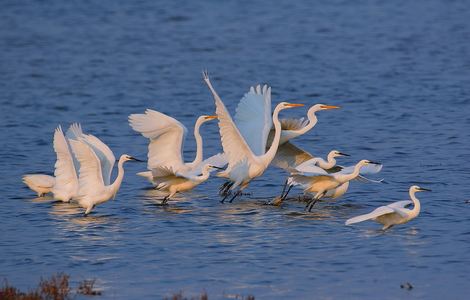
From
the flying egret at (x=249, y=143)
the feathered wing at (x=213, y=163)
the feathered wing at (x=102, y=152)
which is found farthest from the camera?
the feathered wing at (x=213, y=163)

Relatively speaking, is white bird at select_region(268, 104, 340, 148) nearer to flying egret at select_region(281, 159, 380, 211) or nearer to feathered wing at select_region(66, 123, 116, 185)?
flying egret at select_region(281, 159, 380, 211)

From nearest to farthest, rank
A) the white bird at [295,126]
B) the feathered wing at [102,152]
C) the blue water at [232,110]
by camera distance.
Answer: the blue water at [232,110]
the feathered wing at [102,152]
the white bird at [295,126]

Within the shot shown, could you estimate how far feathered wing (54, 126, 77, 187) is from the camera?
15289 millimetres

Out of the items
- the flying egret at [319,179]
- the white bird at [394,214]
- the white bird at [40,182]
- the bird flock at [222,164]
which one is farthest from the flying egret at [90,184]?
the white bird at [394,214]

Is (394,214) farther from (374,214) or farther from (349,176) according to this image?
(349,176)

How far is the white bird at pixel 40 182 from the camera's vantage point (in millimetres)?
15805

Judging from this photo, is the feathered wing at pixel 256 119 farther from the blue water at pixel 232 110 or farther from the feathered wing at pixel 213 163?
the blue water at pixel 232 110

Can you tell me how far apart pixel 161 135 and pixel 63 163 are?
1.66 m

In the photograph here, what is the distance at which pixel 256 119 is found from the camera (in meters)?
16.9

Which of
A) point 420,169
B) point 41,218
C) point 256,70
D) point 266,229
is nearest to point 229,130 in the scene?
point 266,229

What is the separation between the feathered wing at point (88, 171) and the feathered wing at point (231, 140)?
1.69m

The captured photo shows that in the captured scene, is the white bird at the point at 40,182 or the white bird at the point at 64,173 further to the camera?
the white bird at the point at 40,182

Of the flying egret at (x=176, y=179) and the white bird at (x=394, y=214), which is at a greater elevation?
the flying egret at (x=176, y=179)

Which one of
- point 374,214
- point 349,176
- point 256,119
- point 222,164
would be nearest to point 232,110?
point 256,119
